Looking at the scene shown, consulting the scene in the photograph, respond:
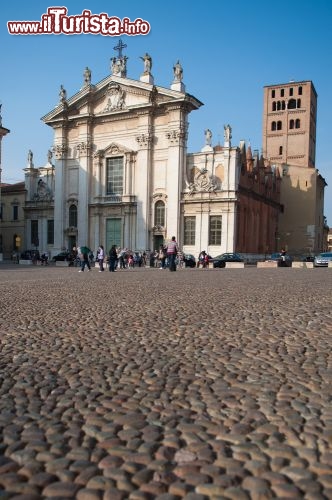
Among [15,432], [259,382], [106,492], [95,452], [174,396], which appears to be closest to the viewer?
[106,492]

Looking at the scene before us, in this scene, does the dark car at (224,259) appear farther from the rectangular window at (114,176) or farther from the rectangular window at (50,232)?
the rectangular window at (50,232)

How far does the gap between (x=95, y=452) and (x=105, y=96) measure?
4717cm

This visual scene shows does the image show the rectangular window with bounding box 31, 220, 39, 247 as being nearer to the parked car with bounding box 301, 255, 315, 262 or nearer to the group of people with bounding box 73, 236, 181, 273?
the group of people with bounding box 73, 236, 181, 273

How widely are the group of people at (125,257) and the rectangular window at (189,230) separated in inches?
161

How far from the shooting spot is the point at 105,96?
46.8m

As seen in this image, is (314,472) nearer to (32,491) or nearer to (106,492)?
(106,492)

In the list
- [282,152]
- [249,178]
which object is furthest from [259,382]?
[282,152]

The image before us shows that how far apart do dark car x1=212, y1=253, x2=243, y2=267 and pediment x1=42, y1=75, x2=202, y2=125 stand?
1410 cm

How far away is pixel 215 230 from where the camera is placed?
42031mm

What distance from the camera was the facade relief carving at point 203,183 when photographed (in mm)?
41562

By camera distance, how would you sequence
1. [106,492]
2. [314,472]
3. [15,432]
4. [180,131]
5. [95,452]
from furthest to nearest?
[180,131] < [15,432] < [95,452] < [314,472] < [106,492]

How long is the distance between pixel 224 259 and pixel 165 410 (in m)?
35.6

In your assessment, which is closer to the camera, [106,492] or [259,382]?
[106,492]

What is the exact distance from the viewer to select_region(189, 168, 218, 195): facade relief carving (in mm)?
41562
